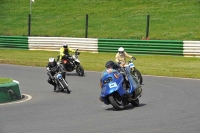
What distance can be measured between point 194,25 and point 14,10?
57.6ft

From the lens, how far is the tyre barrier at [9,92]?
613 inches

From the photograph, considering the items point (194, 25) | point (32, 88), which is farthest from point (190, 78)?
point (194, 25)

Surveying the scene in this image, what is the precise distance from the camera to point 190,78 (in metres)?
21.2

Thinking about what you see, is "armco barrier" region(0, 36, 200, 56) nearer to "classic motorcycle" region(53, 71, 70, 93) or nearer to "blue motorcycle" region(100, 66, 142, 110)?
"classic motorcycle" region(53, 71, 70, 93)

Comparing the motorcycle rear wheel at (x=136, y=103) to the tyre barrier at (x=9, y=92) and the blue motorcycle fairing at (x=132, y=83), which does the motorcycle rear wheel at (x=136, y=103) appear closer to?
the blue motorcycle fairing at (x=132, y=83)

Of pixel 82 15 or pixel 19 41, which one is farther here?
pixel 82 15

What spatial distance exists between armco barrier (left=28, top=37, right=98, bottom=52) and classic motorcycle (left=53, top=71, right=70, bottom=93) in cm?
1378

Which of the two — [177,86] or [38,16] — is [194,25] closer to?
[38,16]

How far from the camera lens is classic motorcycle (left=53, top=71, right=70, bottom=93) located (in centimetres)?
1791

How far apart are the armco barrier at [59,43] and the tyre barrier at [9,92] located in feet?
52.8

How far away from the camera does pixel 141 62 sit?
2762 cm

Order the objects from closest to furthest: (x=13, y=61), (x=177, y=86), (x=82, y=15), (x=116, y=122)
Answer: (x=116, y=122) < (x=177, y=86) < (x=13, y=61) < (x=82, y=15)

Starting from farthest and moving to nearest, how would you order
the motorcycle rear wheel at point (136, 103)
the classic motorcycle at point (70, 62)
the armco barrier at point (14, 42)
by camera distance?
the armco barrier at point (14, 42)
the classic motorcycle at point (70, 62)
the motorcycle rear wheel at point (136, 103)

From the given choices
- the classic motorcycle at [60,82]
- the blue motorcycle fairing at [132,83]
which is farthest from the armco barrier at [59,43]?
the blue motorcycle fairing at [132,83]
